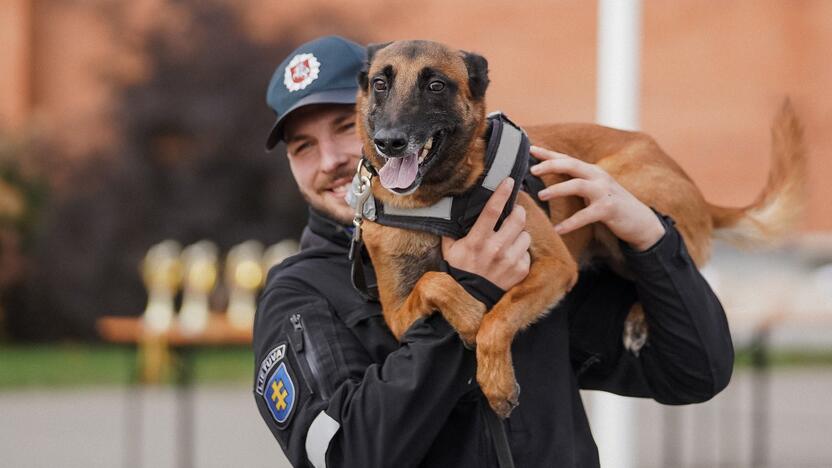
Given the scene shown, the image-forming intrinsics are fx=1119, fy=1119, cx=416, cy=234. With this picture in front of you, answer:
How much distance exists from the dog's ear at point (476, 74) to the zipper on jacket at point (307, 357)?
2.23ft

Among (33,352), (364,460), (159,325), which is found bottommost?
(33,352)

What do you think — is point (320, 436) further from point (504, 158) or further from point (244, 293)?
point (244, 293)

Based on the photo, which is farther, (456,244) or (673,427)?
(673,427)

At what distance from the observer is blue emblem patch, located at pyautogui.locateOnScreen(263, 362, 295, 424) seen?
7.81 feet

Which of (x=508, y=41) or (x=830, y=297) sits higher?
(x=508, y=41)

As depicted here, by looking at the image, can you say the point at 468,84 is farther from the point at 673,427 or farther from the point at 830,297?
the point at 830,297

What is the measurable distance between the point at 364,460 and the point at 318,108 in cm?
94

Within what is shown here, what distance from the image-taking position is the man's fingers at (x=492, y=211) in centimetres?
241

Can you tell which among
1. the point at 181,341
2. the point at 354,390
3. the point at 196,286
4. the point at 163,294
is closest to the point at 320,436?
the point at 354,390

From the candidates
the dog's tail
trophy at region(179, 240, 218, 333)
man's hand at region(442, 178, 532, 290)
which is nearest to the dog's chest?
man's hand at region(442, 178, 532, 290)

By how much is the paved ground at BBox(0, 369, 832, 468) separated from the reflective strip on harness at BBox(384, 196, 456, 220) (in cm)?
643

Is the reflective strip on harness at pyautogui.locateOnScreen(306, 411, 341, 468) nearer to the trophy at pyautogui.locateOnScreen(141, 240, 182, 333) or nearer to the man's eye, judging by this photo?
the man's eye

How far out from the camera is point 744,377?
13.7 metres

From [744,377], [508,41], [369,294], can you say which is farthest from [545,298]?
[508,41]
